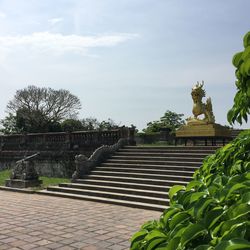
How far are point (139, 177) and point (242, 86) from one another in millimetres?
10859

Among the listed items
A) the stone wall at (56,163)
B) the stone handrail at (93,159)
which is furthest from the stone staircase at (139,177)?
the stone wall at (56,163)

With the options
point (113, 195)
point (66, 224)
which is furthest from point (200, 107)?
point (66, 224)

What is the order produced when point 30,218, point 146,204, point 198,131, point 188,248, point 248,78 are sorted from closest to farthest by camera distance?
point 188,248, point 248,78, point 30,218, point 146,204, point 198,131

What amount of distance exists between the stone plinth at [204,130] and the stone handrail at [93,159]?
2.97 m

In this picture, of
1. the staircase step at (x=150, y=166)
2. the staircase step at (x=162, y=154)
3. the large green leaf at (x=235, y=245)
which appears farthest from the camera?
the staircase step at (x=162, y=154)

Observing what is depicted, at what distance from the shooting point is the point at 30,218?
28.3ft

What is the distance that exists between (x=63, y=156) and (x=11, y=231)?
10593 millimetres

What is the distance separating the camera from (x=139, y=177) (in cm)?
1241

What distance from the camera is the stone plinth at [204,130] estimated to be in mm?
16375

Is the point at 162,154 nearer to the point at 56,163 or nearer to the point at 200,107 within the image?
the point at 200,107

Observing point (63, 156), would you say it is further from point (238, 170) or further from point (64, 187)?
point (238, 170)

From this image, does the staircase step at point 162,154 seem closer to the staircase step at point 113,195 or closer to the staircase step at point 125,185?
the staircase step at point 125,185

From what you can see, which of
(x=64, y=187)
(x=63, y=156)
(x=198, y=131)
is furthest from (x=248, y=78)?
(x=63, y=156)

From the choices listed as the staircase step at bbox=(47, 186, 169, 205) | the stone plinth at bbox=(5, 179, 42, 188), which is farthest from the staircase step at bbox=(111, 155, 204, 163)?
the stone plinth at bbox=(5, 179, 42, 188)
